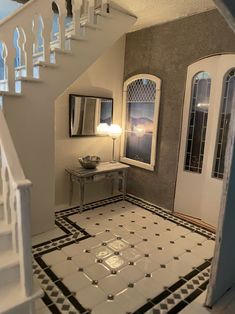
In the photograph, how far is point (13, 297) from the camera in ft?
5.68

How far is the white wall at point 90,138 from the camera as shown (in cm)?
375

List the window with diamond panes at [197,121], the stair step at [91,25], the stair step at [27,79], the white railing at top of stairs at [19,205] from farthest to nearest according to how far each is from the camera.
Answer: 1. the window with diamond panes at [197,121]
2. the stair step at [91,25]
3. the stair step at [27,79]
4. the white railing at top of stairs at [19,205]

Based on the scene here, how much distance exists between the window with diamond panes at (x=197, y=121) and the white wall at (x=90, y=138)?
4.76ft

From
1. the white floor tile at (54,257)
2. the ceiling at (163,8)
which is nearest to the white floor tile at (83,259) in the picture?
the white floor tile at (54,257)

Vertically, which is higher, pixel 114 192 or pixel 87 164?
pixel 87 164

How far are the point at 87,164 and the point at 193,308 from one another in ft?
7.88

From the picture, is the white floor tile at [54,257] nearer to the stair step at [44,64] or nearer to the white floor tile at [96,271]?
the white floor tile at [96,271]

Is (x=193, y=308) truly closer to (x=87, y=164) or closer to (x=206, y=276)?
(x=206, y=276)

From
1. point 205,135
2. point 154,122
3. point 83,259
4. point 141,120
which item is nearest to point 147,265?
point 83,259

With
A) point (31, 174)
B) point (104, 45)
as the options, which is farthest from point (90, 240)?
point (104, 45)

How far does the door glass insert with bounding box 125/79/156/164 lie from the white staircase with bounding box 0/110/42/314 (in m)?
2.62

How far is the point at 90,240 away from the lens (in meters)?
3.01

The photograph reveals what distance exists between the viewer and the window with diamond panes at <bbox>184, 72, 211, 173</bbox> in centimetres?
335

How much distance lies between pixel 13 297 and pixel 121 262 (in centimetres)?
119
